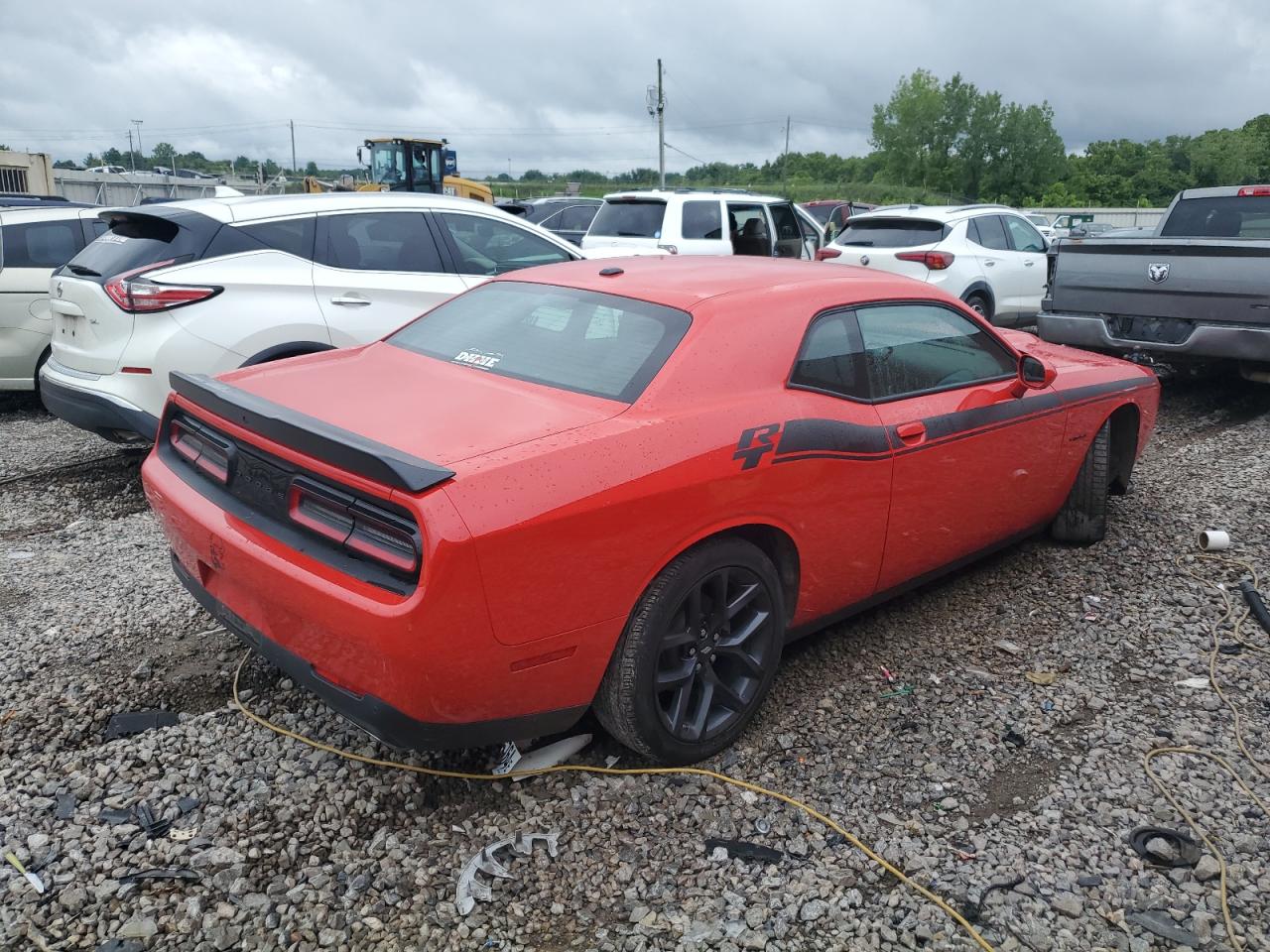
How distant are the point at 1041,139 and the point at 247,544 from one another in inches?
3257

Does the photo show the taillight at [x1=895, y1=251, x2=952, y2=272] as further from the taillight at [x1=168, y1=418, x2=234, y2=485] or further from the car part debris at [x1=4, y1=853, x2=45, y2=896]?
the car part debris at [x1=4, y1=853, x2=45, y2=896]

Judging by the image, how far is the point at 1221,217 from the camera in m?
9.55

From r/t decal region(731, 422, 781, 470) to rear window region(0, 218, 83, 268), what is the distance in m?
6.79

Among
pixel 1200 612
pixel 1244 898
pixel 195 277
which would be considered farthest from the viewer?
pixel 195 277

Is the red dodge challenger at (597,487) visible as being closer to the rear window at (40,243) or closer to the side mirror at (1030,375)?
the side mirror at (1030,375)

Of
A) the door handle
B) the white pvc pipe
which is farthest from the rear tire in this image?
the door handle

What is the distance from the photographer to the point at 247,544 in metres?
2.89

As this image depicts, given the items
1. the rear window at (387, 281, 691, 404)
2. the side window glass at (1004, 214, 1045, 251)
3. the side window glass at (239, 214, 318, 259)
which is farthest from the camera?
the side window glass at (1004, 214, 1045, 251)

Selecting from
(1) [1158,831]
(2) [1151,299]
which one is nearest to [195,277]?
(1) [1158,831]

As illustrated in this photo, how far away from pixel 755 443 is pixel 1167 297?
20.2 ft

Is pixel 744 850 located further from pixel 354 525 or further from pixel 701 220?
pixel 701 220

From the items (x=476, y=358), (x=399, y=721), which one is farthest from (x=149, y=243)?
(x=399, y=721)

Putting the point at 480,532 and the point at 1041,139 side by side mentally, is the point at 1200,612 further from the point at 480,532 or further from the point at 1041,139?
the point at 1041,139

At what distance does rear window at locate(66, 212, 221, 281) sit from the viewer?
5711 millimetres
